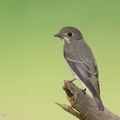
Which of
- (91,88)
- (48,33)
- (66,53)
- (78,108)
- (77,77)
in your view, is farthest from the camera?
(48,33)

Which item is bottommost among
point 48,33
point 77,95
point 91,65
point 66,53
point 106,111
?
point 106,111

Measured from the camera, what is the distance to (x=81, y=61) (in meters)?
4.25

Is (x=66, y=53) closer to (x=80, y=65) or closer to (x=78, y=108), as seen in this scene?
(x=80, y=65)

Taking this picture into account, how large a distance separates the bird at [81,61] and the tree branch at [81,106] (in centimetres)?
12

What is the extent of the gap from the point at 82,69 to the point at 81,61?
7.2 inches

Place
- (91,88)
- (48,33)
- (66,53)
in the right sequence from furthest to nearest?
(48,33) < (66,53) < (91,88)

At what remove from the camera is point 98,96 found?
3707 mm

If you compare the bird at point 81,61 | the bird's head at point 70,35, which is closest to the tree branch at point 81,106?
the bird at point 81,61

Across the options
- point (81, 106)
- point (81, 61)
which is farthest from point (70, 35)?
point (81, 106)

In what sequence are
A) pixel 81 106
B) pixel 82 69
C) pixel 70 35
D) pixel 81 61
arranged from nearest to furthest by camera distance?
pixel 81 106
pixel 82 69
pixel 81 61
pixel 70 35

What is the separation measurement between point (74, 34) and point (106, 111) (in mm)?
1461

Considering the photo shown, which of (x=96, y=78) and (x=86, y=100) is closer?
(x=86, y=100)

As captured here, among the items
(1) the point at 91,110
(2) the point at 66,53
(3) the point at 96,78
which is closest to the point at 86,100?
(1) the point at 91,110

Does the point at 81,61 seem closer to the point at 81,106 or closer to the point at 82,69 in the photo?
the point at 82,69
